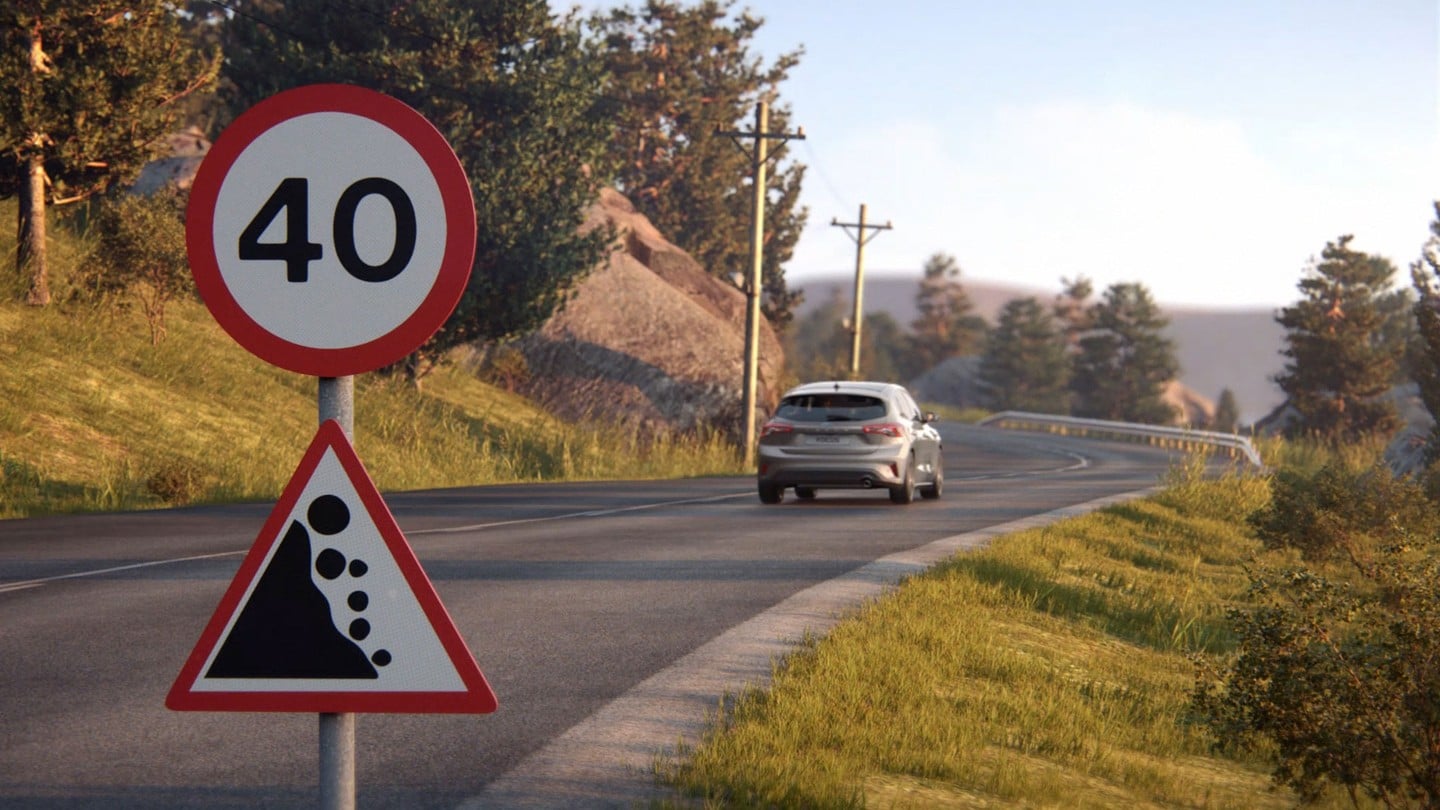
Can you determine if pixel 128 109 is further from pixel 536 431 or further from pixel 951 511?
pixel 951 511

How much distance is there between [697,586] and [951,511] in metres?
8.63

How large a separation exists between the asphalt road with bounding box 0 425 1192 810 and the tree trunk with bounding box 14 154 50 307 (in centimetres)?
839

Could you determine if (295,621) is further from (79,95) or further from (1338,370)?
(1338,370)

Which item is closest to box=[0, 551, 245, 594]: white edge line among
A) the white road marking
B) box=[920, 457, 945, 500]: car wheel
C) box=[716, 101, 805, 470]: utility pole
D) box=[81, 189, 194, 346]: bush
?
the white road marking

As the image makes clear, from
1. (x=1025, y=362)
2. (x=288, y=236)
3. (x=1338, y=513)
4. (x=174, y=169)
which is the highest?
(x=174, y=169)

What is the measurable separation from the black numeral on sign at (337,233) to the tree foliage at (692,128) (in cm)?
5405

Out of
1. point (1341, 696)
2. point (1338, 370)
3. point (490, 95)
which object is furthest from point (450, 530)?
point (1338, 370)

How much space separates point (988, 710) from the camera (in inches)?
292

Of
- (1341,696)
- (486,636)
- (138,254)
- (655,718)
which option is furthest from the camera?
(138,254)

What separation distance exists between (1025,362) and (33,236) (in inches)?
3493

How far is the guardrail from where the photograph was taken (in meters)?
44.1

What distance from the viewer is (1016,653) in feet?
30.2

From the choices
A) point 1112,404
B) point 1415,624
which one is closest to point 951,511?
point 1415,624

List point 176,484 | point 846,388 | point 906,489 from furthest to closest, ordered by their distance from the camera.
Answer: point 846,388 → point 906,489 → point 176,484
